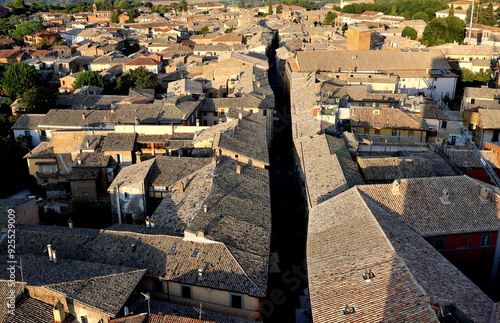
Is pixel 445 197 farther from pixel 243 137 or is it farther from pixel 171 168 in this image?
pixel 171 168

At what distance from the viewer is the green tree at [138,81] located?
4972cm

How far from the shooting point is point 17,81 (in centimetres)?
5209

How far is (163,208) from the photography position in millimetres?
22562

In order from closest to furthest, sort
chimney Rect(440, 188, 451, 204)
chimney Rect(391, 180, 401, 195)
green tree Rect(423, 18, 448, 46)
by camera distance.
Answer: chimney Rect(440, 188, 451, 204) < chimney Rect(391, 180, 401, 195) < green tree Rect(423, 18, 448, 46)

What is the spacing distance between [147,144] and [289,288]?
51.6ft

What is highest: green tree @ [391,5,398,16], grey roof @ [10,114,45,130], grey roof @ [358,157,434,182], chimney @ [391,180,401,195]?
green tree @ [391,5,398,16]

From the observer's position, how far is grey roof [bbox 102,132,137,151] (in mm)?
30344

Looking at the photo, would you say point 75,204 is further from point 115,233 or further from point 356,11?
point 356,11

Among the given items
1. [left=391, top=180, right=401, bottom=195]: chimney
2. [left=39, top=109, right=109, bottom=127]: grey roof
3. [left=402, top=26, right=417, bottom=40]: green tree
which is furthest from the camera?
[left=402, top=26, right=417, bottom=40]: green tree

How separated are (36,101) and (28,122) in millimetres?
6342

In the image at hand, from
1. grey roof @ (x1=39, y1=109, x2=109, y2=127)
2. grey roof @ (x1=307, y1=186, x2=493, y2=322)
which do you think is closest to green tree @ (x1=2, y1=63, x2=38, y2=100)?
grey roof @ (x1=39, y1=109, x2=109, y2=127)

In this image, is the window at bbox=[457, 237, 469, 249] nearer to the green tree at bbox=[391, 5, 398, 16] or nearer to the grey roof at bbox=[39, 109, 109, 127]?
the grey roof at bbox=[39, 109, 109, 127]

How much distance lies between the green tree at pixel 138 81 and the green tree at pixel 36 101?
8714 mm

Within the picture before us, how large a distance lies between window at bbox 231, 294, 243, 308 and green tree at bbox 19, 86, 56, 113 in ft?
113
